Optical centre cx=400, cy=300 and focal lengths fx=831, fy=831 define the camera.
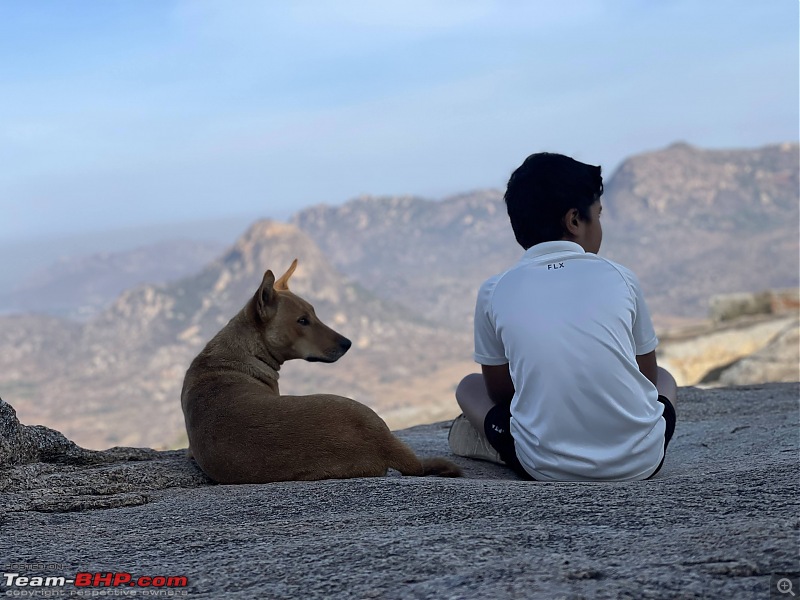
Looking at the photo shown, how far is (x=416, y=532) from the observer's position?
305 cm

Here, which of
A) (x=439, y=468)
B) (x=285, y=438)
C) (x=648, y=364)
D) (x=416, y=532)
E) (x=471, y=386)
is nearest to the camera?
(x=416, y=532)

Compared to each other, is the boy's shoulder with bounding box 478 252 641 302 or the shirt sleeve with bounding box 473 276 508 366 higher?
the boy's shoulder with bounding box 478 252 641 302

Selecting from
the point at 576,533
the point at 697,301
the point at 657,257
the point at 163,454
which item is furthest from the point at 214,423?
the point at 657,257

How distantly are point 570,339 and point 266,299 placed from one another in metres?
2.74

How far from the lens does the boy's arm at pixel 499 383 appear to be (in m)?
4.55

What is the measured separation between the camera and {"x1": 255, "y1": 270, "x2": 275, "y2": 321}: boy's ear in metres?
5.88

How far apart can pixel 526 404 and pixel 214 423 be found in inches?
73.1

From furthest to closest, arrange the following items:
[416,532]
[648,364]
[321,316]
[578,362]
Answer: [321,316] < [648,364] < [578,362] < [416,532]

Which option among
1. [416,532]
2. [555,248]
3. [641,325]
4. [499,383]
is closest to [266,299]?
[499,383]

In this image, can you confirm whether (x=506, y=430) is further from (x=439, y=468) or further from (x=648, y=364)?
(x=648, y=364)

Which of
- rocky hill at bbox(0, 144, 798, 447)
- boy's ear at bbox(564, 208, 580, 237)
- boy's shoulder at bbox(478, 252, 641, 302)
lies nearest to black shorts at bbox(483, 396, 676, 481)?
boy's shoulder at bbox(478, 252, 641, 302)

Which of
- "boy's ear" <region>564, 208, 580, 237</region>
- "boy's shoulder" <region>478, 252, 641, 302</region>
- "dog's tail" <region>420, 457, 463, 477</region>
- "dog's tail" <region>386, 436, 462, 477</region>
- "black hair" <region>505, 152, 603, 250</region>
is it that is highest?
"black hair" <region>505, 152, 603, 250</region>

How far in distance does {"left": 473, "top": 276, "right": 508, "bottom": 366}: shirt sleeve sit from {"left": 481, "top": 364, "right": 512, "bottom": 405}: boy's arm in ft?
0.19

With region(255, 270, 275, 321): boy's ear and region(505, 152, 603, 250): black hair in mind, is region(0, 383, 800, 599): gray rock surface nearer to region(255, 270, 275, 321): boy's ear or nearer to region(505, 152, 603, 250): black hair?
region(505, 152, 603, 250): black hair
